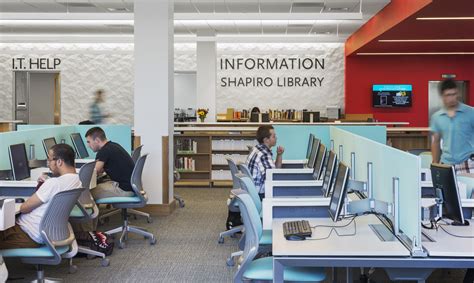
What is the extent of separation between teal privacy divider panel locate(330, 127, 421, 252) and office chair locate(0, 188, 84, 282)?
2.18 metres

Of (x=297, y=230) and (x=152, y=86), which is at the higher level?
(x=152, y=86)

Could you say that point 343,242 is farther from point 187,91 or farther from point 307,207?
point 187,91

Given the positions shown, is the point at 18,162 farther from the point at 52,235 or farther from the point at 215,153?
the point at 215,153

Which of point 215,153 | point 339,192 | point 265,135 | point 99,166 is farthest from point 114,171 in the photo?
point 215,153

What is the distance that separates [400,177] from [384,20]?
8.03 meters

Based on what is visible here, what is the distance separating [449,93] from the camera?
614cm

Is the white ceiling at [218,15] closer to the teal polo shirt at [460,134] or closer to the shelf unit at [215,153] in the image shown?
the shelf unit at [215,153]

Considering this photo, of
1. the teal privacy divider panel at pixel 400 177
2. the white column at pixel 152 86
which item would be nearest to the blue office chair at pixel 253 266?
the teal privacy divider panel at pixel 400 177

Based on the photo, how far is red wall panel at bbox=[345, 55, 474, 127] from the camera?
16797 mm

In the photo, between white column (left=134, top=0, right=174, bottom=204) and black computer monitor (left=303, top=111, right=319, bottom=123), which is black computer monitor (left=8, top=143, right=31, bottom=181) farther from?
black computer monitor (left=303, top=111, right=319, bottom=123)

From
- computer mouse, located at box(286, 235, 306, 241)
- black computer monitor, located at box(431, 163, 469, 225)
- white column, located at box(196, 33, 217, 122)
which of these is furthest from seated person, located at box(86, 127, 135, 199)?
white column, located at box(196, 33, 217, 122)

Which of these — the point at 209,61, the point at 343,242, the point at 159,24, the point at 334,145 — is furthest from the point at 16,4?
the point at 343,242

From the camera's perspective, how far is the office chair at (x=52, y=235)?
4801mm

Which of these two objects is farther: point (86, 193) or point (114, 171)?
point (114, 171)
